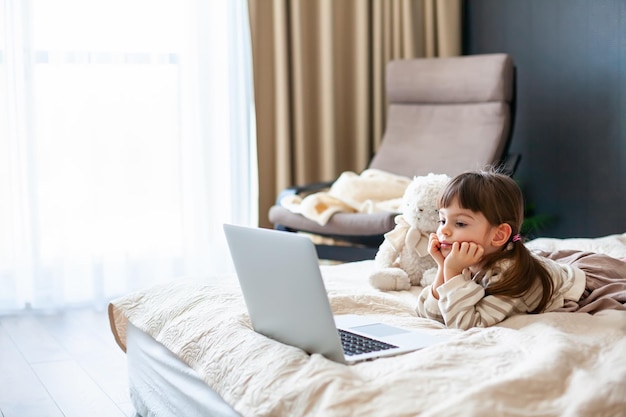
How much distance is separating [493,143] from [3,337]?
7.50ft

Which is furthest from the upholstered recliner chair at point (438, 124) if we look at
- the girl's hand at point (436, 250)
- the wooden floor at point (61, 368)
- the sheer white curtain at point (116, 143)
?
the girl's hand at point (436, 250)

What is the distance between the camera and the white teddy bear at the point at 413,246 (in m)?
2.27

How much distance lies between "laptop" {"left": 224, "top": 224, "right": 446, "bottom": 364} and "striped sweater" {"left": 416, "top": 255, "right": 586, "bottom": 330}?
109 mm

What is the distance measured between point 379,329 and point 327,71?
9.28ft

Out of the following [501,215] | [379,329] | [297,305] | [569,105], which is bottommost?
[379,329]

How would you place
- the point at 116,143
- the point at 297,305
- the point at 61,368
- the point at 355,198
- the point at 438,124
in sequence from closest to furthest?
the point at 297,305
the point at 61,368
the point at 355,198
the point at 116,143
the point at 438,124

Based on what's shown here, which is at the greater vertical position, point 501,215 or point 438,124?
point 438,124

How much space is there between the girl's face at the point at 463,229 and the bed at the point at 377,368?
18cm

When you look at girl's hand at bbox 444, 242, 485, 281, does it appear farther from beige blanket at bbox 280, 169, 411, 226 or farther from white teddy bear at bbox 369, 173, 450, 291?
beige blanket at bbox 280, 169, 411, 226

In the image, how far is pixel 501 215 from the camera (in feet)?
6.08

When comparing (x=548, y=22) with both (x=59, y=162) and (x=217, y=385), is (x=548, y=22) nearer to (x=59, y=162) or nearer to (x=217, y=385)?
(x=59, y=162)

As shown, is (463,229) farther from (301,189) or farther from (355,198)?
(301,189)

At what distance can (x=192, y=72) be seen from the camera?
411cm

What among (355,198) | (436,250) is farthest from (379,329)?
(355,198)
